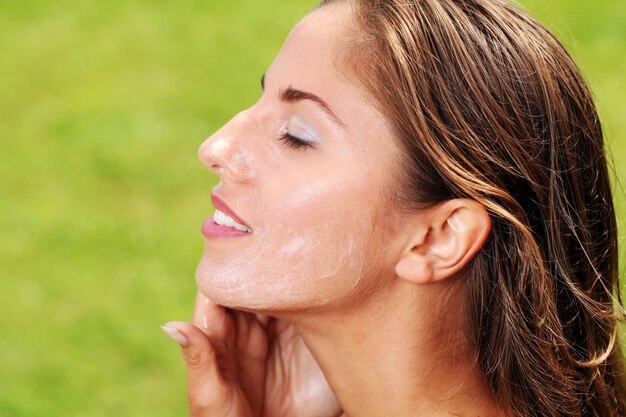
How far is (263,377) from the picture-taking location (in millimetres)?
3688

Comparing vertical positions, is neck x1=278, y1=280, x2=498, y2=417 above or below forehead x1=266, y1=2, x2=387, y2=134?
below

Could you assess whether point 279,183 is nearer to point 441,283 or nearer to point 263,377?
point 441,283

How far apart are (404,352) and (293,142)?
0.74 m

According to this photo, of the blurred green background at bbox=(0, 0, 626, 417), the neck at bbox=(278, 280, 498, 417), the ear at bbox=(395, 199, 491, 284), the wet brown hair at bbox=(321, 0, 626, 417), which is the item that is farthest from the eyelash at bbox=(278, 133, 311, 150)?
the blurred green background at bbox=(0, 0, 626, 417)

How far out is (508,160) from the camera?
9.55ft

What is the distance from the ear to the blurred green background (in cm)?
178

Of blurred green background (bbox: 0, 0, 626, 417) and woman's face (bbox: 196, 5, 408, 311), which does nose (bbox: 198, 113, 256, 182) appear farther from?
blurred green background (bbox: 0, 0, 626, 417)

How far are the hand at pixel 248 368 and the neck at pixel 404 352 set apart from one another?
1.19ft

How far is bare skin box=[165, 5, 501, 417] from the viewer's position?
2961 mm

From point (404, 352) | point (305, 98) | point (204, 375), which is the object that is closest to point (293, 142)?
point (305, 98)

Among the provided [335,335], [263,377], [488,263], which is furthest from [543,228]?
[263,377]

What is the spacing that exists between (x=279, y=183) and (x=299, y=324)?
492 mm

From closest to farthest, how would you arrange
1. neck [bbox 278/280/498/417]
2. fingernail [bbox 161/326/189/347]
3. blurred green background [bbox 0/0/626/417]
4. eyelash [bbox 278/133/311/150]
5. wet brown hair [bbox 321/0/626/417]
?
wet brown hair [bbox 321/0/626/417]
eyelash [bbox 278/133/311/150]
neck [bbox 278/280/498/417]
fingernail [bbox 161/326/189/347]
blurred green background [bbox 0/0/626/417]

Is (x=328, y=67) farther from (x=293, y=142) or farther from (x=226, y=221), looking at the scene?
(x=226, y=221)
